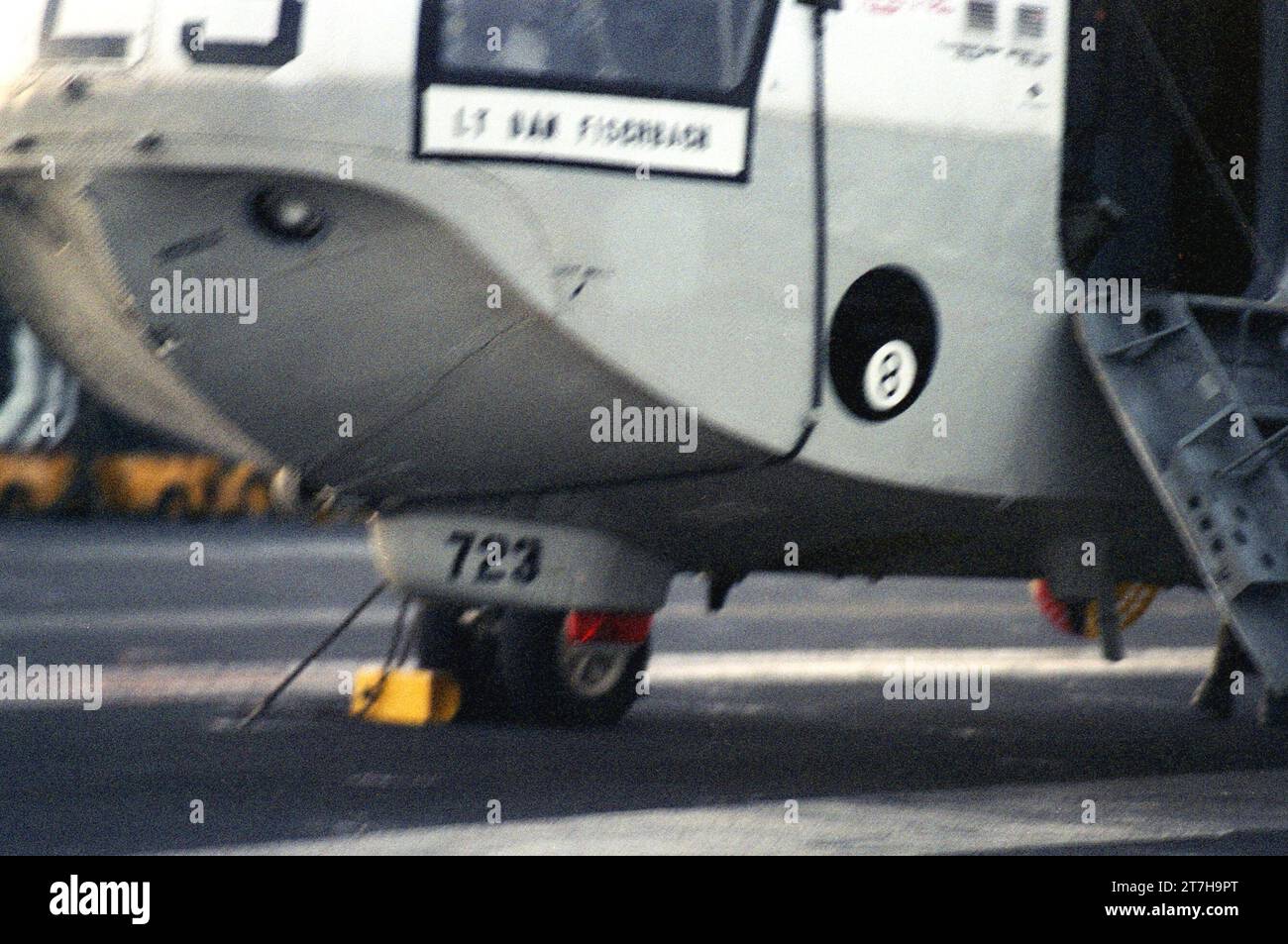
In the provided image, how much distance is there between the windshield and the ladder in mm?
2002

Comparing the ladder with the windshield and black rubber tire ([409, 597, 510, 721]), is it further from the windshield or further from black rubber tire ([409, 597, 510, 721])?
black rubber tire ([409, 597, 510, 721])

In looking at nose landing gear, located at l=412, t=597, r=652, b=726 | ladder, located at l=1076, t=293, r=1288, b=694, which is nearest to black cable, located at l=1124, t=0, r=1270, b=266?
ladder, located at l=1076, t=293, r=1288, b=694

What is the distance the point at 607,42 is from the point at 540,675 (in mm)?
4154

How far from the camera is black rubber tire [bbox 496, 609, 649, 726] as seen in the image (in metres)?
12.3

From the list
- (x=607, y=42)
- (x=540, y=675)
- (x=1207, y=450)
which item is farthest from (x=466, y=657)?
(x=607, y=42)

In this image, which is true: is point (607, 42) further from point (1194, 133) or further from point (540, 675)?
point (540, 675)

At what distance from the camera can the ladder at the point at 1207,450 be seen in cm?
988

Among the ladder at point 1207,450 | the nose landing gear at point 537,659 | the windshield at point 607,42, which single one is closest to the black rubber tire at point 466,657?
the nose landing gear at point 537,659

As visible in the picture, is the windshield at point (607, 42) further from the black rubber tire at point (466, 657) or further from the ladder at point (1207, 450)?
the black rubber tire at point (466, 657)

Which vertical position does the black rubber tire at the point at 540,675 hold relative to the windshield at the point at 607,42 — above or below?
below

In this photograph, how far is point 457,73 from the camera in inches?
352

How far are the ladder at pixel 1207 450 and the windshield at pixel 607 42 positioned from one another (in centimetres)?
200

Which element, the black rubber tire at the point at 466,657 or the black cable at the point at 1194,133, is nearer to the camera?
the black cable at the point at 1194,133
